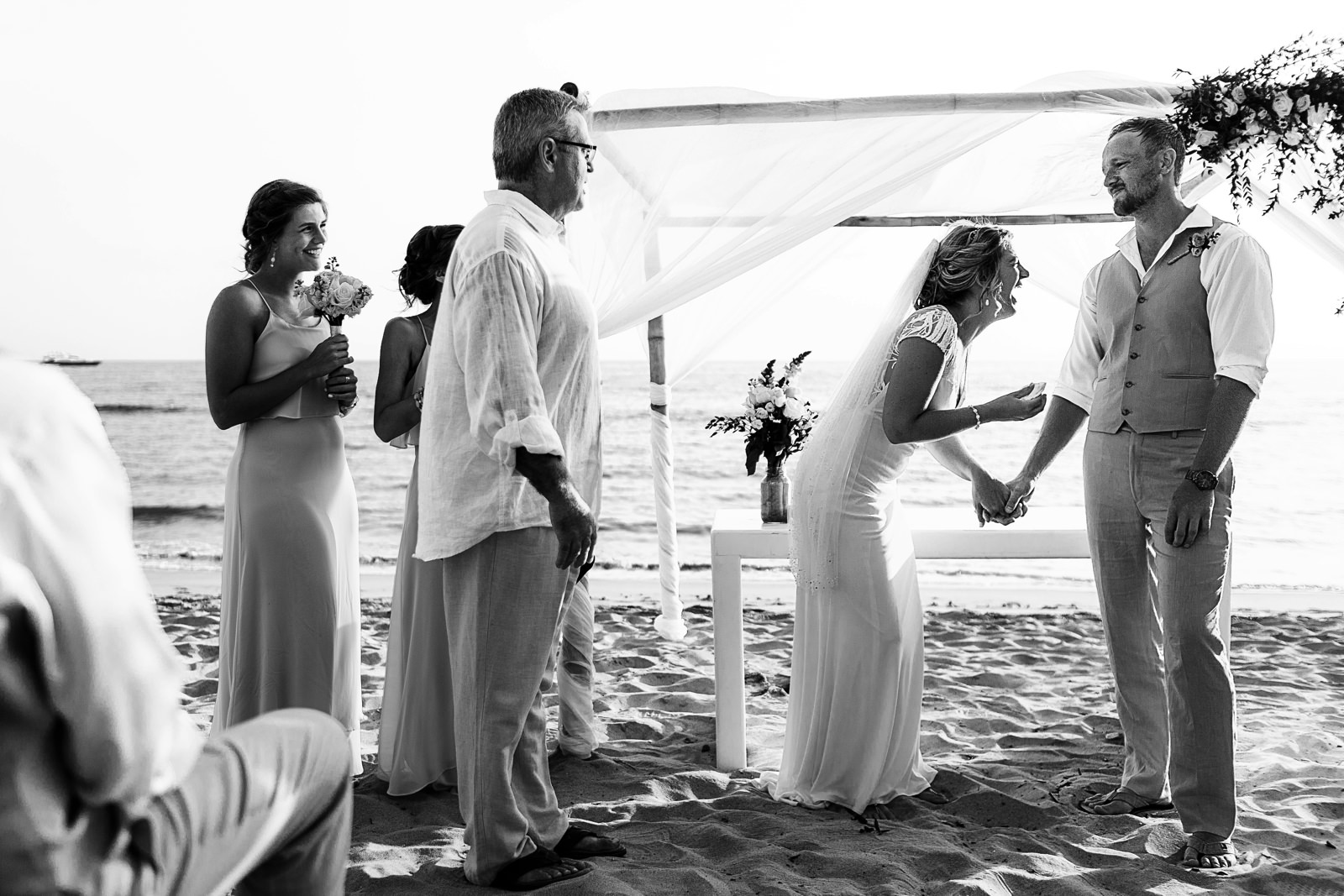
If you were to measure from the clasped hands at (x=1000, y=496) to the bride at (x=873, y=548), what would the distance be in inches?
11.2

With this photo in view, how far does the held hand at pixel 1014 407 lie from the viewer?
10.8ft

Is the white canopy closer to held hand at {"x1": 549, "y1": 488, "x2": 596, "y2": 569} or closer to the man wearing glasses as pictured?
Answer: the man wearing glasses

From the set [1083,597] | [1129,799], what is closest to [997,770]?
[1129,799]

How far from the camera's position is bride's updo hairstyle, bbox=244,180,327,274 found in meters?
3.29

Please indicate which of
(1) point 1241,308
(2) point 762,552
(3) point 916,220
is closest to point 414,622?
(2) point 762,552

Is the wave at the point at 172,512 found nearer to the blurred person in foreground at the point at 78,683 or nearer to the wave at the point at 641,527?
the wave at the point at 641,527

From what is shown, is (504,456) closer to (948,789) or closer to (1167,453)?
(1167,453)

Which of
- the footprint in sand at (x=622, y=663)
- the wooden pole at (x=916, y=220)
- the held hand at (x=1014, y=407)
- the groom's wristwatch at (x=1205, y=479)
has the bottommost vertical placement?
the footprint in sand at (x=622, y=663)

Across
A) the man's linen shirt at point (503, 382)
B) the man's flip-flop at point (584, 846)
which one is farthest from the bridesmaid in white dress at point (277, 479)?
the man's flip-flop at point (584, 846)

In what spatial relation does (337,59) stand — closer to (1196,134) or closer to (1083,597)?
(1083,597)

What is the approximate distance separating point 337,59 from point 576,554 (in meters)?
22.0

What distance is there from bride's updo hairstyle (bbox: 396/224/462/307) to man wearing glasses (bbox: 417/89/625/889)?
1107 millimetres

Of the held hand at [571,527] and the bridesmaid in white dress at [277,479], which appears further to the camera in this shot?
the bridesmaid in white dress at [277,479]

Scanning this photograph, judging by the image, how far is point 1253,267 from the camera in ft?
9.85
